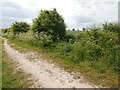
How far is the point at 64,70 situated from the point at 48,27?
7.78 meters

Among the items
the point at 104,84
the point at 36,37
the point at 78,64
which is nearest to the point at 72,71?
the point at 78,64

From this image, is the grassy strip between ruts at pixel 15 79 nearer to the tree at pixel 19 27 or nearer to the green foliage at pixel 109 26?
the green foliage at pixel 109 26

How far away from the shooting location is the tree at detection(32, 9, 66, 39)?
1181 cm

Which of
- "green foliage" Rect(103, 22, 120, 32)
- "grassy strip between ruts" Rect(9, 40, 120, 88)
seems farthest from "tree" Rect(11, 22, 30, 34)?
"grassy strip between ruts" Rect(9, 40, 120, 88)

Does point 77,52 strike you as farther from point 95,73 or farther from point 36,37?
point 36,37

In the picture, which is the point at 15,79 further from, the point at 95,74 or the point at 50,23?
the point at 50,23

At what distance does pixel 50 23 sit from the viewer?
11.9 m

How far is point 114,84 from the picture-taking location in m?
3.76

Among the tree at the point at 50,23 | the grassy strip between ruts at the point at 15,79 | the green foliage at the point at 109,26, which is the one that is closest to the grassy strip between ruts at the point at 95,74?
the grassy strip between ruts at the point at 15,79

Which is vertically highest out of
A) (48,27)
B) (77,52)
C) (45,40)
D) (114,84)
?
(48,27)

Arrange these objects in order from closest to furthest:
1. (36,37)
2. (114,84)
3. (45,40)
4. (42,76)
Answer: (114,84), (42,76), (45,40), (36,37)

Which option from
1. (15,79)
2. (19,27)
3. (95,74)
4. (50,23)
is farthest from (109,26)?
(19,27)

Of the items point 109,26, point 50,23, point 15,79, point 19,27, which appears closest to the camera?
point 15,79

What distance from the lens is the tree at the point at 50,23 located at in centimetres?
1181
